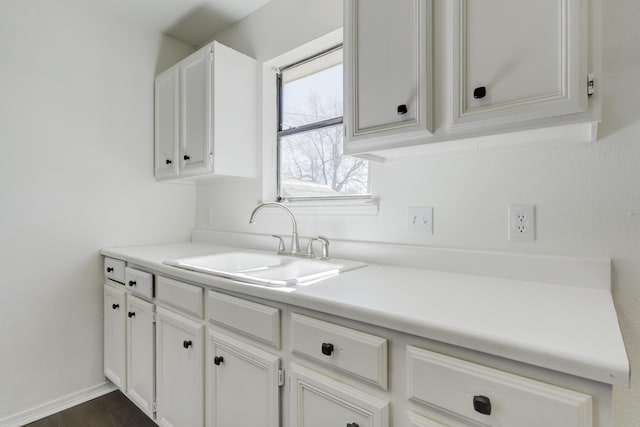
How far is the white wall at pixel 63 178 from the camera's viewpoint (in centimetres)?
183

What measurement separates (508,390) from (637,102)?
97 centimetres

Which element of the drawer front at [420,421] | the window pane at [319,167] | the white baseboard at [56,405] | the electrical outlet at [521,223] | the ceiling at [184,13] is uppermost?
the ceiling at [184,13]

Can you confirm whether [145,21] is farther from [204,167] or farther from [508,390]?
[508,390]

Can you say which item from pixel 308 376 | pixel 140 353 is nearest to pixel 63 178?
pixel 140 353

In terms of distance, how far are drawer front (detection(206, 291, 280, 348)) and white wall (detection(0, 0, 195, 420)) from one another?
4.25 ft

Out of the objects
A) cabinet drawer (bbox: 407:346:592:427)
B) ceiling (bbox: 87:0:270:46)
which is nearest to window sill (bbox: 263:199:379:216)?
cabinet drawer (bbox: 407:346:592:427)

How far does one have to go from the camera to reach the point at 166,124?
90.7 inches

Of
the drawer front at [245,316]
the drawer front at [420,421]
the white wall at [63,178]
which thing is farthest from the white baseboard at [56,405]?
the drawer front at [420,421]

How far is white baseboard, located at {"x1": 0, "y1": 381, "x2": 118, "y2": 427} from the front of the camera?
71.6 inches

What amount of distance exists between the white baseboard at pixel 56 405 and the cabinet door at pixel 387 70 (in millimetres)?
2206

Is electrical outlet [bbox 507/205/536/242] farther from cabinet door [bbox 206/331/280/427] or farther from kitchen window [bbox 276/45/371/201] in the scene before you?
cabinet door [bbox 206/331/280/427]

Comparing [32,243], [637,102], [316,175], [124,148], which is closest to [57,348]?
[32,243]

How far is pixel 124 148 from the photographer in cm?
225

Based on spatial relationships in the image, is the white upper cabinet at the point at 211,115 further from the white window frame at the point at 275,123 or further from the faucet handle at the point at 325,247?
the faucet handle at the point at 325,247
